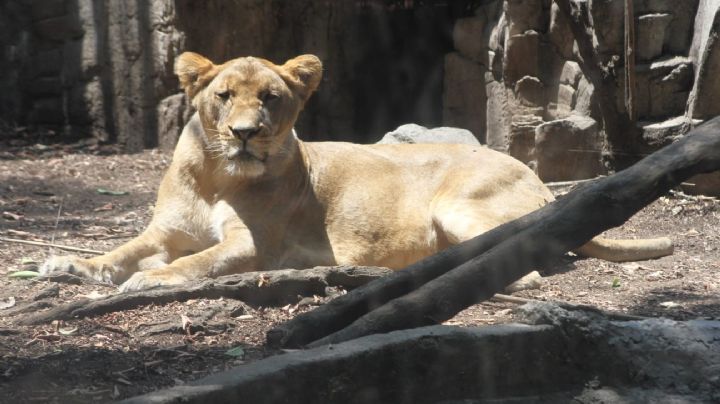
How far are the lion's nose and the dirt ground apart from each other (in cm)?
121

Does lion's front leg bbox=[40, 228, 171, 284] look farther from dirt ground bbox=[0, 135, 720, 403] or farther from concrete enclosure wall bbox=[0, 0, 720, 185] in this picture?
concrete enclosure wall bbox=[0, 0, 720, 185]

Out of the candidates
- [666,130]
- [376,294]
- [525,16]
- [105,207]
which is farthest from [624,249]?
[105,207]

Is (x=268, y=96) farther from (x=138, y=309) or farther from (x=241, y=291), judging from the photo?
(x=138, y=309)

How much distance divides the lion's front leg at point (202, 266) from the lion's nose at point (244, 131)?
2.14ft

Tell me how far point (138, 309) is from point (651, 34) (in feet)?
19.2

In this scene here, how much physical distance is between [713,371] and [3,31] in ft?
34.1

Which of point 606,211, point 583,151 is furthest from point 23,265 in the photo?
point 583,151

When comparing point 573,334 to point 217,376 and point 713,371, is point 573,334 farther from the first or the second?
point 217,376

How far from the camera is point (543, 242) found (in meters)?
3.96

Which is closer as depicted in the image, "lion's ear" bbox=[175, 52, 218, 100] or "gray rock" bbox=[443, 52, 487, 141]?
"lion's ear" bbox=[175, 52, 218, 100]

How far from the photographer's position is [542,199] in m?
7.08

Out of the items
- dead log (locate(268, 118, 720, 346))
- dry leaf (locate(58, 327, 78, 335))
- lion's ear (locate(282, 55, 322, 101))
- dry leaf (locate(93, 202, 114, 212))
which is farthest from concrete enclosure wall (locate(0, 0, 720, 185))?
dry leaf (locate(58, 327, 78, 335))

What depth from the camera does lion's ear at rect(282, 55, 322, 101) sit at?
6.61 metres

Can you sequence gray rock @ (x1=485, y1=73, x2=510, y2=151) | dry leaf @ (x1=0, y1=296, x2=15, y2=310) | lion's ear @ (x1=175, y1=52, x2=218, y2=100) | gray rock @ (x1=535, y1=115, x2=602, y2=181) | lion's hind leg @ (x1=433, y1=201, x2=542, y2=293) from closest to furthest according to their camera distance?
dry leaf @ (x1=0, y1=296, x2=15, y2=310), lion's ear @ (x1=175, y1=52, x2=218, y2=100), lion's hind leg @ (x1=433, y1=201, x2=542, y2=293), gray rock @ (x1=535, y1=115, x2=602, y2=181), gray rock @ (x1=485, y1=73, x2=510, y2=151)
